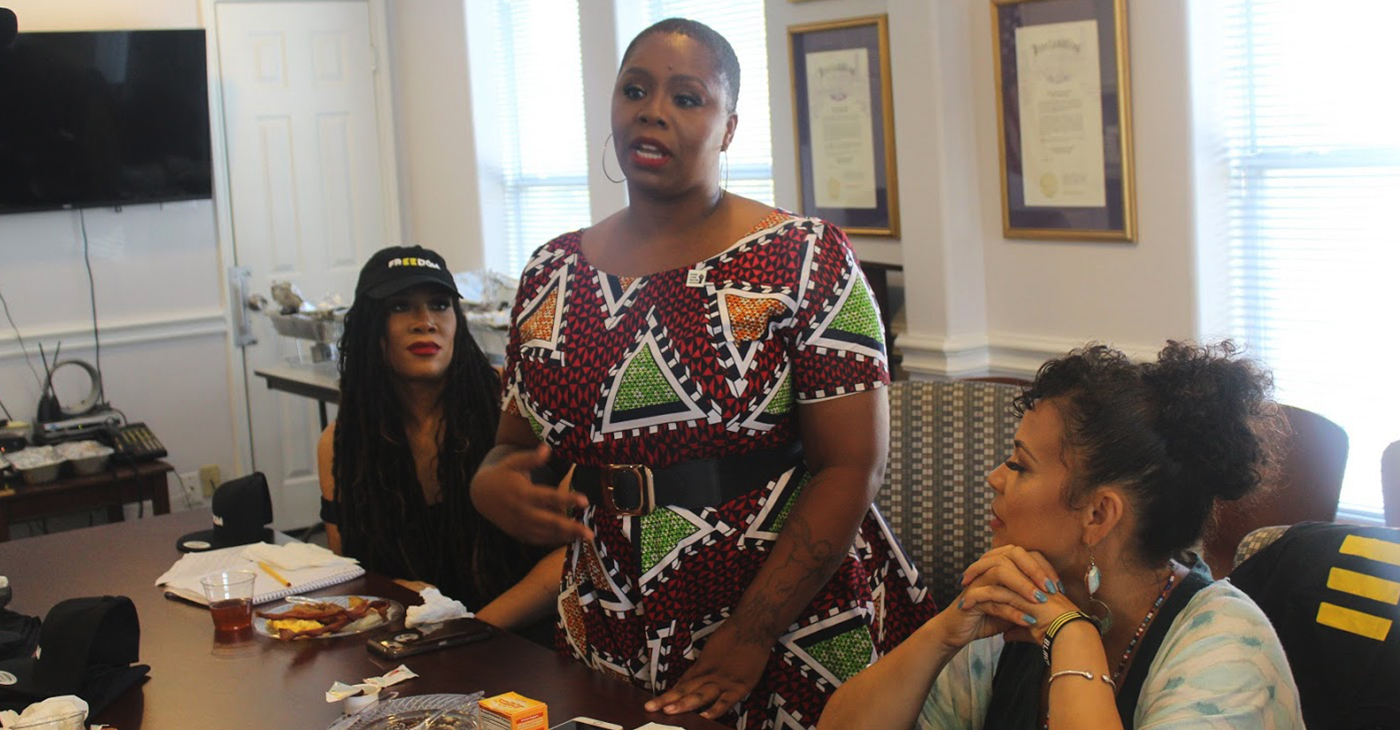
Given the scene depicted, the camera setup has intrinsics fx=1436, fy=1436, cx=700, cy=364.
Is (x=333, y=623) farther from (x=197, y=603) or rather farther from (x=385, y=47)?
(x=385, y=47)

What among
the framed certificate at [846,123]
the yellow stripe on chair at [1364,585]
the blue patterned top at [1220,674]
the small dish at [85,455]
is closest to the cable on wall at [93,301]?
the small dish at [85,455]

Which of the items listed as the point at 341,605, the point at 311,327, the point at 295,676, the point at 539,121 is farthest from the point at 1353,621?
the point at 539,121

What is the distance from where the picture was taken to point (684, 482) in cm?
198

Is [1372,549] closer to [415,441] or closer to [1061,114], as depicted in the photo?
[415,441]

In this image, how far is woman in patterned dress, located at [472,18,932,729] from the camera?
1.97 meters

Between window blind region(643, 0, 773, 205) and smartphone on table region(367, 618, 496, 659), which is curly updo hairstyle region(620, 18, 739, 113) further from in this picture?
window blind region(643, 0, 773, 205)

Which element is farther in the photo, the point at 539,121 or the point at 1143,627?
the point at 539,121

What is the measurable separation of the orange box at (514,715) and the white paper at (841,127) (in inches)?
99.0

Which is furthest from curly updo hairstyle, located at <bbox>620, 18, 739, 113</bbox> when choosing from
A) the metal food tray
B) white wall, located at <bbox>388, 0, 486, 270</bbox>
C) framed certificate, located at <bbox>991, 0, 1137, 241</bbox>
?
white wall, located at <bbox>388, 0, 486, 270</bbox>

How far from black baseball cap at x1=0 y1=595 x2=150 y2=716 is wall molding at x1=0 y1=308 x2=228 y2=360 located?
3.67 meters

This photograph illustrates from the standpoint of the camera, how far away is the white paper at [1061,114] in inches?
132

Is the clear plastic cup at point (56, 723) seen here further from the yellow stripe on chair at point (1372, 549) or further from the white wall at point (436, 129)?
the white wall at point (436, 129)

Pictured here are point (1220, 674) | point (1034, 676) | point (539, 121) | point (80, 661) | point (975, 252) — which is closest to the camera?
point (1220, 674)

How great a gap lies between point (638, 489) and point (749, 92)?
118 inches
